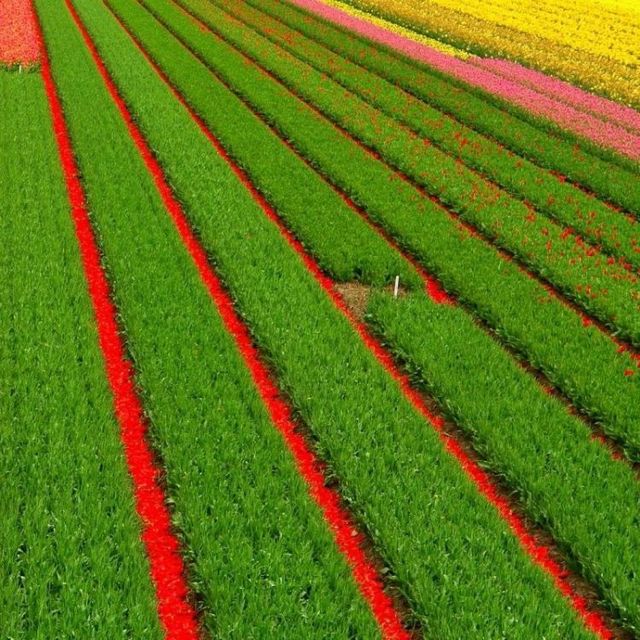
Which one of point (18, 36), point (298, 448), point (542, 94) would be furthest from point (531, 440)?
A: point (18, 36)

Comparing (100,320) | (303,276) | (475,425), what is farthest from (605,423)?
(100,320)

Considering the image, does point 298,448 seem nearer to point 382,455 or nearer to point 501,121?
point 382,455

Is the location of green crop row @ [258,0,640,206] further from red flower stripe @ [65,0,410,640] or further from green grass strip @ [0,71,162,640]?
green grass strip @ [0,71,162,640]

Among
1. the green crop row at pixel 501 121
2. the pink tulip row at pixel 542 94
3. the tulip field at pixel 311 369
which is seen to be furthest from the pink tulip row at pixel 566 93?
the green crop row at pixel 501 121

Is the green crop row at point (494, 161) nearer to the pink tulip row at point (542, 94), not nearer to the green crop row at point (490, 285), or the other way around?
the green crop row at point (490, 285)

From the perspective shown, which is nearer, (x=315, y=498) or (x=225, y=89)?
(x=315, y=498)

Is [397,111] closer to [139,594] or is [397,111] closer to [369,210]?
[369,210]

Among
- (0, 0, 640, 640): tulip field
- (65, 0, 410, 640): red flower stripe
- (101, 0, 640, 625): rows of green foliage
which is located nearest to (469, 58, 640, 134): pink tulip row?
(0, 0, 640, 640): tulip field
